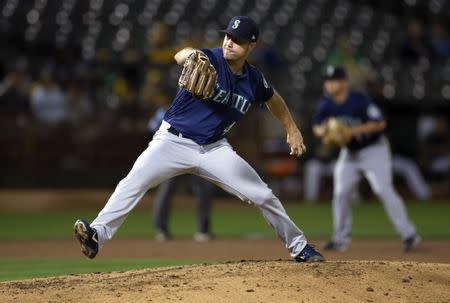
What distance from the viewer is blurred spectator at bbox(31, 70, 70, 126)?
17.6 meters

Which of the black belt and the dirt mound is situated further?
the black belt

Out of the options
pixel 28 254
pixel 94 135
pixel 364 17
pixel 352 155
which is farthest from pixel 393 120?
pixel 28 254

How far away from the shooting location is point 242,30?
23.6 feet

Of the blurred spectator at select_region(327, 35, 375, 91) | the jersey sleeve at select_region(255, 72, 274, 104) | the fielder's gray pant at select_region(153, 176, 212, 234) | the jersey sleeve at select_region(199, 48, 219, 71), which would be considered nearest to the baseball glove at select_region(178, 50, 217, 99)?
the jersey sleeve at select_region(199, 48, 219, 71)

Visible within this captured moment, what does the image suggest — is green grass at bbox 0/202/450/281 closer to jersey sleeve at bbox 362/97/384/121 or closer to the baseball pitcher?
the baseball pitcher

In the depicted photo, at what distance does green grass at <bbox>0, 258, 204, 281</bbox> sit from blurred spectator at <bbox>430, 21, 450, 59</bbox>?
1358 cm

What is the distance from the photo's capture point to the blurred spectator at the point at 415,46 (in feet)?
70.7

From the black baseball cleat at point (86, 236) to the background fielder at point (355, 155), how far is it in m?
4.43

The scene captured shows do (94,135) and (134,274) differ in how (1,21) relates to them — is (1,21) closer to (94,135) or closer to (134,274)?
(94,135)

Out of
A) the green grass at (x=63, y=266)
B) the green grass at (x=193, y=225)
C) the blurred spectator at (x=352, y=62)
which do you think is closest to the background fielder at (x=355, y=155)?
the green grass at (x=193, y=225)

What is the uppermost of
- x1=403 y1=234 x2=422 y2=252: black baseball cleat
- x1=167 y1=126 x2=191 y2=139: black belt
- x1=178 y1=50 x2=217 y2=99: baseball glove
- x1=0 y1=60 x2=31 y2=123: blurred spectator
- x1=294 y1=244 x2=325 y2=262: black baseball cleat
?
x1=178 y1=50 x2=217 y2=99: baseball glove

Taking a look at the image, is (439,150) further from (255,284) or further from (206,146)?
(255,284)

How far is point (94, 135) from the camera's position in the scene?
1786 cm

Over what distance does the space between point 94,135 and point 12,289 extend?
11.1m
